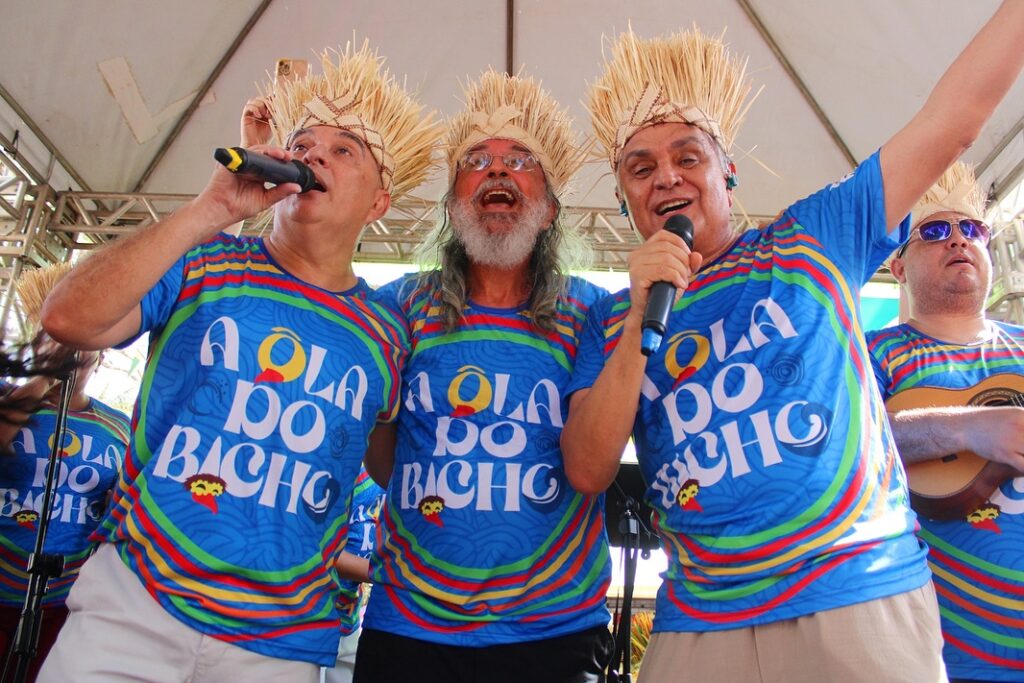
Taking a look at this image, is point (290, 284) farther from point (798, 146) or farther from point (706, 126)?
point (798, 146)

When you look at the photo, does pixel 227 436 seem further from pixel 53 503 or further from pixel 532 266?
pixel 53 503

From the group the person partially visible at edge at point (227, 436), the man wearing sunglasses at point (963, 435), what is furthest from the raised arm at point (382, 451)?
the man wearing sunglasses at point (963, 435)

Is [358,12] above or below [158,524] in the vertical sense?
above

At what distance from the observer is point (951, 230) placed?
259 centimetres

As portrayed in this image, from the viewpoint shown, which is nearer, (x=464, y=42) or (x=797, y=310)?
(x=797, y=310)

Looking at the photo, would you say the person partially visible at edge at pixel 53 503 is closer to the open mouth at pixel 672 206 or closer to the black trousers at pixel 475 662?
the black trousers at pixel 475 662

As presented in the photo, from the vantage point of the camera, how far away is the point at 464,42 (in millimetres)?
5457

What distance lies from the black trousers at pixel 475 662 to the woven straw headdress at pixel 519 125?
139cm

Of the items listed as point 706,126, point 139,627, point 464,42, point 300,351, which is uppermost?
point 464,42

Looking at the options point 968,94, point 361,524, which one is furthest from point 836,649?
point 361,524

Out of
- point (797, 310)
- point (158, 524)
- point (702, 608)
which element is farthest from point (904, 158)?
point (158, 524)

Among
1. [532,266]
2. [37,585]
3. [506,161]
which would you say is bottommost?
[37,585]

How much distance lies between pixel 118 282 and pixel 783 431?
1.33 meters

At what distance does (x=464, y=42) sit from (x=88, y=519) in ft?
12.6
